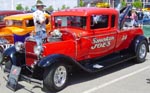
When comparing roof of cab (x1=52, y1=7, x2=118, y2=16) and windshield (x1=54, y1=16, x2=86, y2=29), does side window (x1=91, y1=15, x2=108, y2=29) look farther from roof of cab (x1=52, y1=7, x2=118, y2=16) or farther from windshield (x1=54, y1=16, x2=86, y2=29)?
windshield (x1=54, y1=16, x2=86, y2=29)

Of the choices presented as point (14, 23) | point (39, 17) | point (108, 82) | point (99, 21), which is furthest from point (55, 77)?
point (14, 23)

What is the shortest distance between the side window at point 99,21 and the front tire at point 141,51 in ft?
5.43

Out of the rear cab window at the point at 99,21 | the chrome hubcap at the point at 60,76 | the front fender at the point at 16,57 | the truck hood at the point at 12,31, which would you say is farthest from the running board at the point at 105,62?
the truck hood at the point at 12,31

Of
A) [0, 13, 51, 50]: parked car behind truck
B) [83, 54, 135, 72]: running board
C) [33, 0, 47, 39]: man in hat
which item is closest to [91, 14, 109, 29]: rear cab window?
[83, 54, 135, 72]: running board

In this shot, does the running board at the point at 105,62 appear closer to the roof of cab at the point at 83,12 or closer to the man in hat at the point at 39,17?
the roof of cab at the point at 83,12

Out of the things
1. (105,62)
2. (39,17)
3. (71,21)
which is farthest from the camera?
(39,17)

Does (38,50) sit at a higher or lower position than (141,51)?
higher

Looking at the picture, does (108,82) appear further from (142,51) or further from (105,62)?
(142,51)

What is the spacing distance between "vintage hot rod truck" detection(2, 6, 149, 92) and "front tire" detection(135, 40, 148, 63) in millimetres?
75

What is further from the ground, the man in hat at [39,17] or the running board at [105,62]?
the man in hat at [39,17]

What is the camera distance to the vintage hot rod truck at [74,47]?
634 centimetres

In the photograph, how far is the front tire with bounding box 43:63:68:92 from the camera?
614 cm

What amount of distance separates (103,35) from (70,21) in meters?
0.90

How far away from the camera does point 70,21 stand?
746cm
